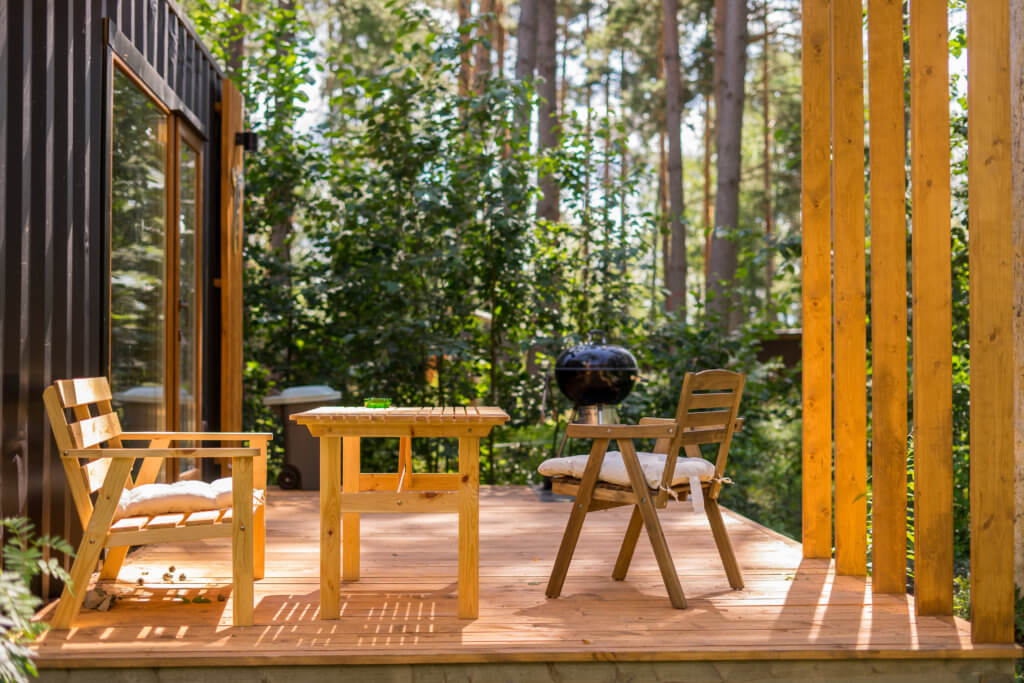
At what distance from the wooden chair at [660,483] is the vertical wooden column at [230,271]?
9.82ft

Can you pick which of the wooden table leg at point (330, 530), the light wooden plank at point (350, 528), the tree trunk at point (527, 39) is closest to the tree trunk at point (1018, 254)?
the wooden table leg at point (330, 530)

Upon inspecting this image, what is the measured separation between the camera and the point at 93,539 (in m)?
2.90

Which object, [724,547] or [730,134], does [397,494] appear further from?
[730,134]

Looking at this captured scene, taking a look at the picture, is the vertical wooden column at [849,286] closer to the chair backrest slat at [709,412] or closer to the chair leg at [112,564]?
the chair backrest slat at [709,412]

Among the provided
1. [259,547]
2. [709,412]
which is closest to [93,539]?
[259,547]

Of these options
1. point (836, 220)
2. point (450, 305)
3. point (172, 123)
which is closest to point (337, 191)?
point (450, 305)

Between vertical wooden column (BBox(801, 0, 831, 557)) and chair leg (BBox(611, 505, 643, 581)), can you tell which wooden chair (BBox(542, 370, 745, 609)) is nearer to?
chair leg (BBox(611, 505, 643, 581))

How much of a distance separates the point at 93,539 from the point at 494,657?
132 cm

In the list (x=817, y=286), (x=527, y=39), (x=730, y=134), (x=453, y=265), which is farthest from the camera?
(x=730, y=134)

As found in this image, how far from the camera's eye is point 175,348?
5125 millimetres

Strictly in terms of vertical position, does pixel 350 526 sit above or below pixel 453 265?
below

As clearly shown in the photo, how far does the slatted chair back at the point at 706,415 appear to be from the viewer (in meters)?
3.28

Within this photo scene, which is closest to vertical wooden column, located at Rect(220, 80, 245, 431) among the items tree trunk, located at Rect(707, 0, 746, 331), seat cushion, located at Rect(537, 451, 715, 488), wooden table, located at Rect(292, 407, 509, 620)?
wooden table, located at Rect(292, 407, 509, 620)

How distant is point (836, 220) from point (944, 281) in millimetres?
787
